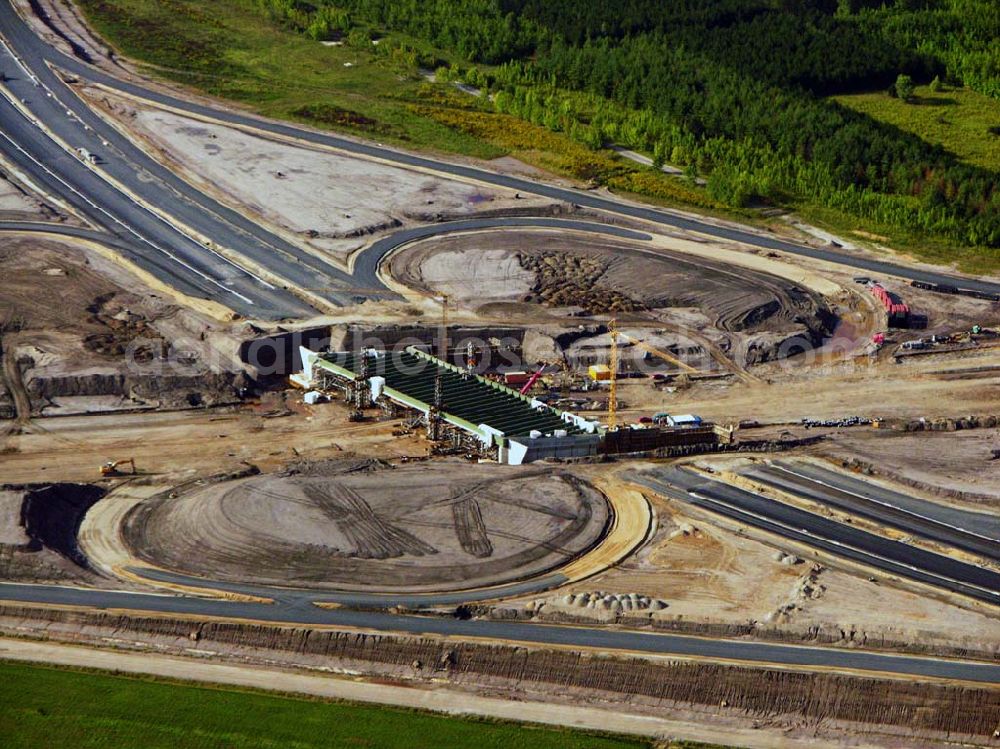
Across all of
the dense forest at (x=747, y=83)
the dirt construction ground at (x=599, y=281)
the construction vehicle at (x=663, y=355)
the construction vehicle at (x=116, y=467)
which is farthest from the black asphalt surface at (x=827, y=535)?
the dense forest at (x=747, y=83)

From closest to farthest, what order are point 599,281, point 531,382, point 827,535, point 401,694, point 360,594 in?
point 401,694
point 360,594
point 827,535
point 531,382
point 599,281

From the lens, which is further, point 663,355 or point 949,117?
point 949,117

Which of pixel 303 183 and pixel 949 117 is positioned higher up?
pixel 949 117

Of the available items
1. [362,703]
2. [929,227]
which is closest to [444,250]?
[929,227]

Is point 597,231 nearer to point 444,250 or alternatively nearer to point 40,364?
point 444,250

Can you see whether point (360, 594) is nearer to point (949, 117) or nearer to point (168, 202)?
point (168, 202)

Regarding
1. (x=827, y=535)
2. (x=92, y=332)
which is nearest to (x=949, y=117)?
(x=827, y=535)

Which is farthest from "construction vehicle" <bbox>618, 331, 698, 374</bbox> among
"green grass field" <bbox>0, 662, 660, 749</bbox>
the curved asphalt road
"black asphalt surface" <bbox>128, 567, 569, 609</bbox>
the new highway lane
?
"green grass field" <bbox>0, 662, 660, 749</bbox>
